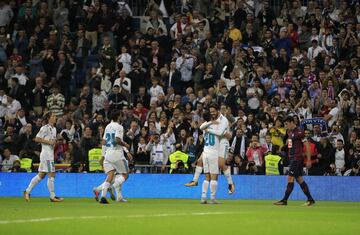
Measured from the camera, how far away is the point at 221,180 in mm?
30078

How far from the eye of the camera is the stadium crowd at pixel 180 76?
30.7 meters

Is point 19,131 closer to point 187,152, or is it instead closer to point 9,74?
point 9,74

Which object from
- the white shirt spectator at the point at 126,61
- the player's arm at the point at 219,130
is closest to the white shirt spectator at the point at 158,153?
the white shirt spectator at the point at 126,61

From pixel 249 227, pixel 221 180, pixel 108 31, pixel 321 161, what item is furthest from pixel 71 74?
pixel 249 227

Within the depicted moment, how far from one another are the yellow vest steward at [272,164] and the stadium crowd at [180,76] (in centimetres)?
24

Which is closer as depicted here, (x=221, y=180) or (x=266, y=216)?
(x=266, y=216)

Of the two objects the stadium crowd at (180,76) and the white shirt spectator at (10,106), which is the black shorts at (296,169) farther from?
the white shirt spectator at (10,106)

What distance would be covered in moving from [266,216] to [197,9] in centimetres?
2003

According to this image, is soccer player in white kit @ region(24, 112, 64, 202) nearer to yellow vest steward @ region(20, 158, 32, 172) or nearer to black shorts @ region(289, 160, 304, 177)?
yellow vest steward @ region(20, 158, 32, 172)

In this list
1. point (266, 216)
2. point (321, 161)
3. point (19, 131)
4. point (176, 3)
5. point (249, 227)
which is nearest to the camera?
point (249, 227)

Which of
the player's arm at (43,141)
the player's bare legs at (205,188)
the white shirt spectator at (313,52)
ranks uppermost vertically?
the white shirt spectator at (313,52)

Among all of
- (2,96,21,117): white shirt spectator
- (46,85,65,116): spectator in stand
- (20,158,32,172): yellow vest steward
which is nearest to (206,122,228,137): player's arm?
(20,158,32,172): yellow vest steward

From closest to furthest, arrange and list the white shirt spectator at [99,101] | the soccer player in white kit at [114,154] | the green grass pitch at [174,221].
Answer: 1. the green grass pitch at [174,221]
2. the soccer player in white kit at [114,154]
3. the white shirt spectator at [99,101]

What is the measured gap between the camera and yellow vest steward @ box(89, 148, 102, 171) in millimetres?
30703
